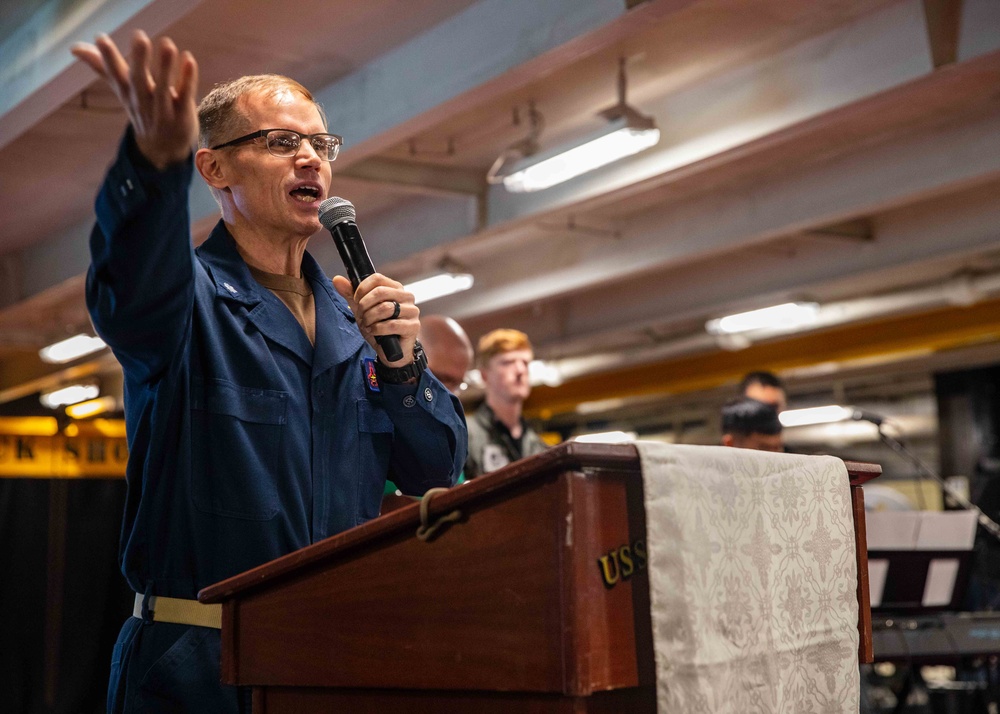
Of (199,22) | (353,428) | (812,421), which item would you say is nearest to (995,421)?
(812,421)

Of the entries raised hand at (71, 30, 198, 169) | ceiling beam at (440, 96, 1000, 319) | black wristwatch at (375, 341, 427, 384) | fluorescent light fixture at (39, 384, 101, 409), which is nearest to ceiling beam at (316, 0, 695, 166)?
ceiling beam at (440, 96, 1000, 319)

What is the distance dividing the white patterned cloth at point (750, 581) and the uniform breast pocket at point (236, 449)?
59 centimetres

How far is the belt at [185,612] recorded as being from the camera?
1348 millimetres

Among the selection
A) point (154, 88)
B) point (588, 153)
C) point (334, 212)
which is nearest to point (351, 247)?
point (334, 212)

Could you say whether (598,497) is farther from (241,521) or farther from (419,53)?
(419,53)

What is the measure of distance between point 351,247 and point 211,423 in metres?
0.33

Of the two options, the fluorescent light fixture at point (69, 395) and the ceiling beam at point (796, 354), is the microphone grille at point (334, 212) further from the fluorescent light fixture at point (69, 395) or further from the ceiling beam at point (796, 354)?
the fluorescent light fixture at point (69, 395)

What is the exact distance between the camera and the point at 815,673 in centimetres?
120

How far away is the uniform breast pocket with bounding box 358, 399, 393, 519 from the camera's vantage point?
5.06 feet

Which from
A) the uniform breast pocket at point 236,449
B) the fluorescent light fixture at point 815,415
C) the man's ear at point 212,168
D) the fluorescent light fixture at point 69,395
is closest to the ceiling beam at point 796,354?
the fluorescent light fixture at point 815,415

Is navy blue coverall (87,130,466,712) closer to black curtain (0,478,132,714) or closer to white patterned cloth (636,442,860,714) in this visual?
white patterned cloth (636,442,860,714)

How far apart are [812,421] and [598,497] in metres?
11.6

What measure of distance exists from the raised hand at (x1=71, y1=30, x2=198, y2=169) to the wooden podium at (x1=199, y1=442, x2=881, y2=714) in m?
0.48

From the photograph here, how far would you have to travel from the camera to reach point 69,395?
39.8 ft
